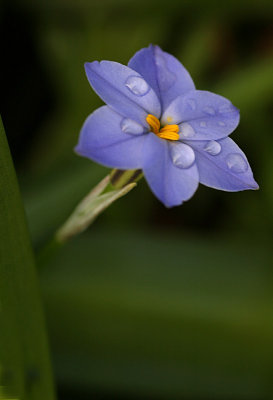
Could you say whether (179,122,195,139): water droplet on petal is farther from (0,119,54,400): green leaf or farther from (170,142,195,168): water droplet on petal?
(0,119,54,400): green leaf

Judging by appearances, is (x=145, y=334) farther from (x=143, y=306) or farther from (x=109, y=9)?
(x=109, y=9)

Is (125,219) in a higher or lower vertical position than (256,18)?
lower

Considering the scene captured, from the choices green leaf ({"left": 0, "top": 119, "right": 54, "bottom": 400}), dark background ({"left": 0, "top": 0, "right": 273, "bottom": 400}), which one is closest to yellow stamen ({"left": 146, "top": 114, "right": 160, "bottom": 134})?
green leaf ({"left": 0, "top": 119, "right": 54, "bottom": 400})

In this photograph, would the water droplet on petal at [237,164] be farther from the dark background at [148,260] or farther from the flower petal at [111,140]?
the dark background at [148,260]

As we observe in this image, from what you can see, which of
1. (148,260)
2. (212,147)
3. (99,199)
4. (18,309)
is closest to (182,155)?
(212,147)

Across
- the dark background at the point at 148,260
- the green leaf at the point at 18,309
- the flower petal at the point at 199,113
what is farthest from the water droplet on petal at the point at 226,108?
the dark background at the point at 148,260

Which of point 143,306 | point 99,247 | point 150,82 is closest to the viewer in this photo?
point 150,82

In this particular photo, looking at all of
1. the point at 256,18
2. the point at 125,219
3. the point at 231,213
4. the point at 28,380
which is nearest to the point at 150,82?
the point at 28,380

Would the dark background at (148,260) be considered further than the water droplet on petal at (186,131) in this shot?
Yes
